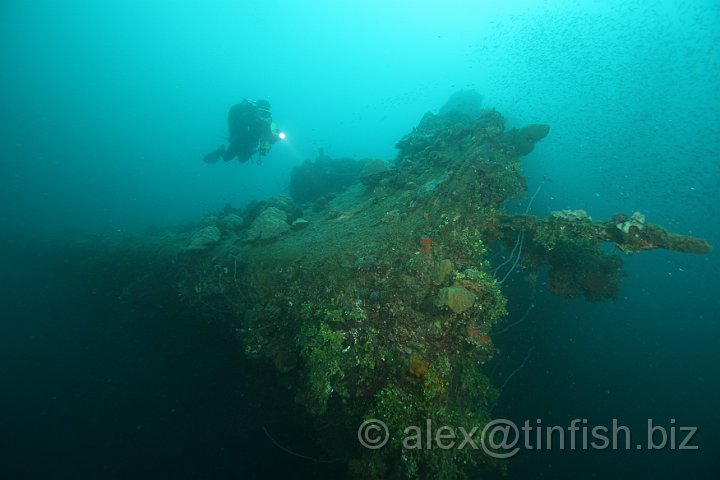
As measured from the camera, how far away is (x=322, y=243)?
8102 mm

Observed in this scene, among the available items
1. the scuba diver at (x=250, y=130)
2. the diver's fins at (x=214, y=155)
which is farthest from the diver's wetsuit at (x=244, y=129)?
the diver's fins at (x=214, y=155)

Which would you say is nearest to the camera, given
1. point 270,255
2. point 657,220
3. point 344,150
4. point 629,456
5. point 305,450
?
point 305,450

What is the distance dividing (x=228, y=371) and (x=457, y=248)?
26.9 ft

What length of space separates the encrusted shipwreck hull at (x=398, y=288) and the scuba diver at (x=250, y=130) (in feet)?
26.5

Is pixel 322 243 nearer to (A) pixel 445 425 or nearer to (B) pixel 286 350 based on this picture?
(B) pixel 286 350

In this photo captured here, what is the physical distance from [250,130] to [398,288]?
14.8 metres

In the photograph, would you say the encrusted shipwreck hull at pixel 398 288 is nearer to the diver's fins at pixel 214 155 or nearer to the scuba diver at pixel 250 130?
the scuba diver at pixel 250 130

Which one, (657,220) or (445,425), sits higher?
(657,220)

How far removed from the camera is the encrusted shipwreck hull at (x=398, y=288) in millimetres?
5387

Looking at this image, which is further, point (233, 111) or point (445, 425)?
point (233, 111)

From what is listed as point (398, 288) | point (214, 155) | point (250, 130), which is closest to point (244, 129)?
point (250, 130)

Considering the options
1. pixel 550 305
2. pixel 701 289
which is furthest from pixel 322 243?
pixel 701 289

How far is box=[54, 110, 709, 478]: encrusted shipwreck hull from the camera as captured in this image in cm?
539

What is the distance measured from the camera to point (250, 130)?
672 inches
